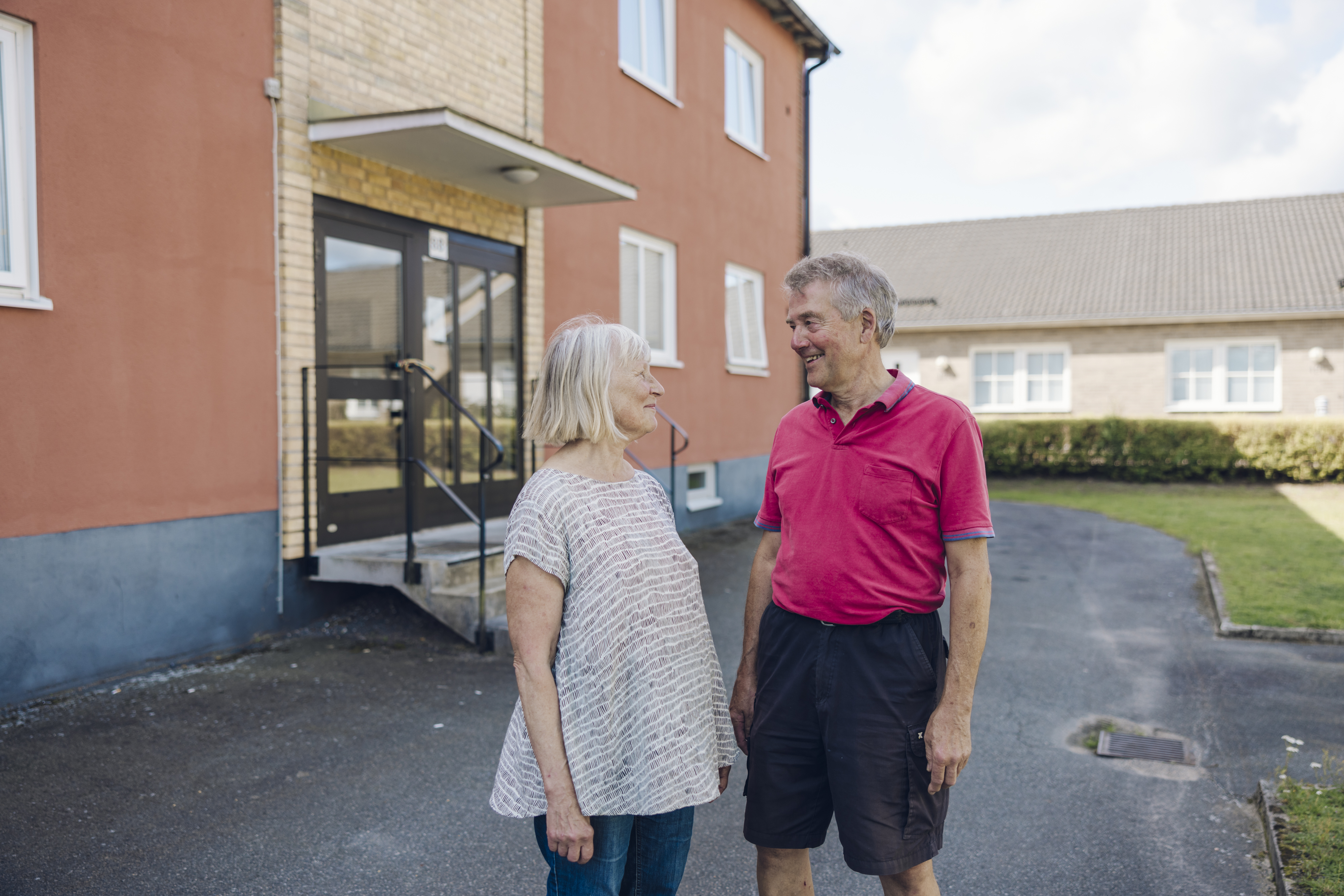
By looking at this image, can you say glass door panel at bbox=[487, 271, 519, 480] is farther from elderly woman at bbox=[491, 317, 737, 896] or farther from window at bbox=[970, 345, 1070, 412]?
window at bbox=[970, 345, 1070, 412]

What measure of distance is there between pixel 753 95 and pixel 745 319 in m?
3.21

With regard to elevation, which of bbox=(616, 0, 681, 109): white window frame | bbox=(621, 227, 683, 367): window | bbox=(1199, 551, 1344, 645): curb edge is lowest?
bbox=(1199, 551, 1344, 645): curb edge

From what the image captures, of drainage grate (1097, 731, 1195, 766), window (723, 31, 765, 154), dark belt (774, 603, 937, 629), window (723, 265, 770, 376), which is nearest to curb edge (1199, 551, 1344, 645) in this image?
drainage grate (1097, 731, 1195, 766)

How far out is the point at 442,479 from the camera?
7844mm

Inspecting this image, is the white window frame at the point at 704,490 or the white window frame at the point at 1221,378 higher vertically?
the white window frame at the point at 1221,378

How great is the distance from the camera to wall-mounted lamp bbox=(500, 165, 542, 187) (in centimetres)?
735

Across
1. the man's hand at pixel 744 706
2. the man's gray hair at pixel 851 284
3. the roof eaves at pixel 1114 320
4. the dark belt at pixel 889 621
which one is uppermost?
the roof eaves at pixel 1114 320

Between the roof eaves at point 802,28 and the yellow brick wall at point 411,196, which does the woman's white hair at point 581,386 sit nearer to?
the yellow brick wall at point 411,196

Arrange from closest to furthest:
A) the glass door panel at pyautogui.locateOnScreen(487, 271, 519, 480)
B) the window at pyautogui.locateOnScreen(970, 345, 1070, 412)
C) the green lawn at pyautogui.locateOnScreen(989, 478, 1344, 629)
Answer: the green lawn at pyautogui.locateOnScreen(989, 478, 1344, 629), the glass door panel at pyautogui.locateOnScreen(487, 271, 519, 480), the window at pyautogui.locateOnScreen(970, 345, 1070, 412)

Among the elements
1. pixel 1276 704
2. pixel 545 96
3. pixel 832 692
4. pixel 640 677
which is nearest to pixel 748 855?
pixel 832 692

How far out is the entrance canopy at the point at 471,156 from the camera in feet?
20.6

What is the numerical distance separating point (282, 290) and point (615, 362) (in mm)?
4798

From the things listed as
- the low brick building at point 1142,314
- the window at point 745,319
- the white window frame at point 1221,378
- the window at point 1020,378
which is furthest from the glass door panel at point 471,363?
the white window frame at point 1221,378

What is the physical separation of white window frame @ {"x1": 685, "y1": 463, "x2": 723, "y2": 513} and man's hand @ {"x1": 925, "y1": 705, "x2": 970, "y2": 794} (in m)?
9.26
